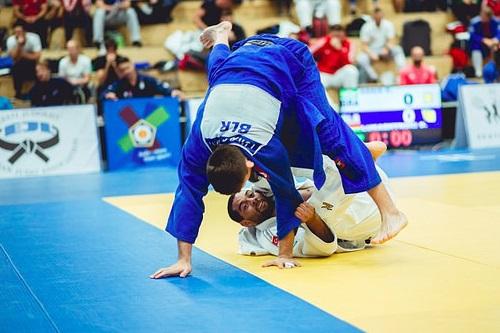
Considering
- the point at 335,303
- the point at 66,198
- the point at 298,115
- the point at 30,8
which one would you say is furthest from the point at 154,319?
the point at 30,8

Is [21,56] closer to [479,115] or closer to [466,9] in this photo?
[479,115]

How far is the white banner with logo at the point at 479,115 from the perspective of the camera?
609 inches

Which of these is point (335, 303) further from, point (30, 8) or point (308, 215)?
point (30, 8)

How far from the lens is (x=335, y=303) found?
16.9ft

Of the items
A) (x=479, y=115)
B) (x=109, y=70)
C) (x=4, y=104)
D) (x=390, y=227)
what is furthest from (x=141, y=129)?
(x=390, y=227)

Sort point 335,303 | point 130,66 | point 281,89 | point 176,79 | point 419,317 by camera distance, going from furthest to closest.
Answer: point 176,79, point 130,66, point 281,89, point 335,303, point 419,317

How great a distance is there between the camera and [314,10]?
18.1 metres

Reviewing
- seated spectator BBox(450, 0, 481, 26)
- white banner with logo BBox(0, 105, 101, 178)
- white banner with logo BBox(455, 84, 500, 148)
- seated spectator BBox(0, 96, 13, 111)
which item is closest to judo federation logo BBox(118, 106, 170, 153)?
white banner with logo BBox(0, 105, 101, 178)

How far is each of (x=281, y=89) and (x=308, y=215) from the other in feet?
2.78

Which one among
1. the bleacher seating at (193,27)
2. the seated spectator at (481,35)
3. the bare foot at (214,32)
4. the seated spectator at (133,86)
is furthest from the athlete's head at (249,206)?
→ the seated spectator at (481,35)

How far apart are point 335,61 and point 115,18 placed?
4.25 m

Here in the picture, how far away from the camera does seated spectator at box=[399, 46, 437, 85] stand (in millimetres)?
16422

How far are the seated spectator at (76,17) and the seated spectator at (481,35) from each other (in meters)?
7.39

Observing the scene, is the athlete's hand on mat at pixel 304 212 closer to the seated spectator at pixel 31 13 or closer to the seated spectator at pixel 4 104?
the seated spectator at pixel 4 104
